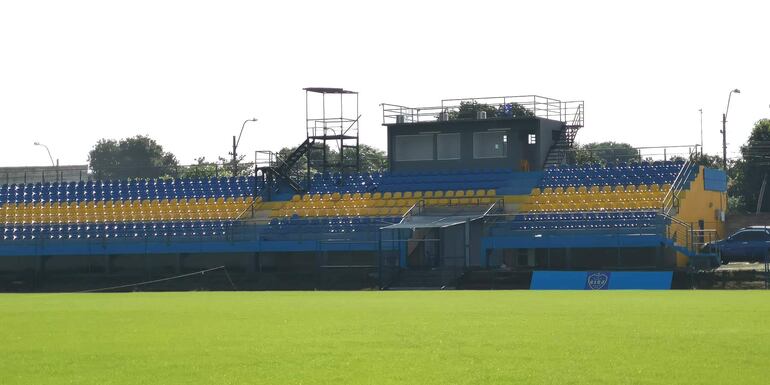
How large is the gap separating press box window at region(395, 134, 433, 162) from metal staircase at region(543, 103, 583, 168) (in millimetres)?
6085

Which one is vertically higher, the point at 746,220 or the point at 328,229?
the point at 328,229

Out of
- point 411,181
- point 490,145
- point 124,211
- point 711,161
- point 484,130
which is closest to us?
point 411,181

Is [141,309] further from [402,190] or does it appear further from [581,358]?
[402,190]

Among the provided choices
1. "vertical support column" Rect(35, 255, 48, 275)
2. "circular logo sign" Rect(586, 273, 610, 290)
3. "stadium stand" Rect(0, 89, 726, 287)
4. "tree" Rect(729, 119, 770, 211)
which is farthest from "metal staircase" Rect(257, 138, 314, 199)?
"tree" Rect(729, 119, 770, 211)

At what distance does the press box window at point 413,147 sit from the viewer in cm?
6112

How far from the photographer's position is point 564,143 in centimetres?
6166

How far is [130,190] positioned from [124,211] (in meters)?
3.25

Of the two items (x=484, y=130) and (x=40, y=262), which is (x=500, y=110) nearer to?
(x=484, y=130)

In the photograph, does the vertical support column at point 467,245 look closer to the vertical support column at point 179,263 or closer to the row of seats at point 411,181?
the row of seats at point 411,181

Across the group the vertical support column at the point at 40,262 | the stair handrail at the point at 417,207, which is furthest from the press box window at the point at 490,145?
the vertical support column at the point at 40,262

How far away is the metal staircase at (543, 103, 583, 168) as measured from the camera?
6044 cm

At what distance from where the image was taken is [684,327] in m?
18.3

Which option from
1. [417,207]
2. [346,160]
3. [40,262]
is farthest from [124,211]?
[346,160]

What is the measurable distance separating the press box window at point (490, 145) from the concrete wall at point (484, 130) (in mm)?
206
